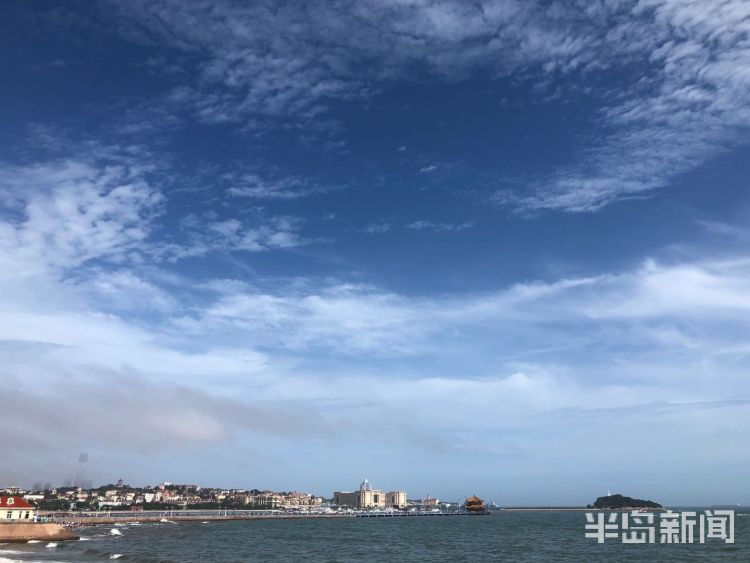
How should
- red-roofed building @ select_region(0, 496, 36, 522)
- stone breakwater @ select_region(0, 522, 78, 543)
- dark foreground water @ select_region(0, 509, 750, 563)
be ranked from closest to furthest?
1. dark foreground water @ select_region(0, 509, 750, 563)
2. stone breakwater @ select_region(0, 522, 78, 543)
3. red-roofed building @ select_region(0, 496, 36, 522)

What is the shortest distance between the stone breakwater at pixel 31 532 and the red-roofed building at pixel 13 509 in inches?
49.2

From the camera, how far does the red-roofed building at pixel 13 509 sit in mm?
64125

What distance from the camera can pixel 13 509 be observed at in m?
65.0

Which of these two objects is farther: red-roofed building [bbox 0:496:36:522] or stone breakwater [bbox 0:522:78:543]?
red-roofed building [bbox 0:496:36:522]

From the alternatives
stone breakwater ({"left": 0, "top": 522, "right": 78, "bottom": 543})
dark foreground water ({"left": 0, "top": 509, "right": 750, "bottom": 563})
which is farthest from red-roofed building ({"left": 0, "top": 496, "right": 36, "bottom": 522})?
dark foreground water ({"left": 0, "top": 509, "right": 750, "bottom": 563})

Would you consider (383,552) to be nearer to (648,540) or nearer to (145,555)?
(145,555)

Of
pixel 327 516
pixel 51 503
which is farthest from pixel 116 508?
pixel 327 516

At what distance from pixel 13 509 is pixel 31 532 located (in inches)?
136

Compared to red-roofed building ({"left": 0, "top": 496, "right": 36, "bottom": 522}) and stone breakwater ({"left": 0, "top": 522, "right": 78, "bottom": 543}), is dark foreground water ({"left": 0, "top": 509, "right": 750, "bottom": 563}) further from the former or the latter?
red-roofed building ({"left": 0, "top": 496, "right": 36, "bottom": 522})

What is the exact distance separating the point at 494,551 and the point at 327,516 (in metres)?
137

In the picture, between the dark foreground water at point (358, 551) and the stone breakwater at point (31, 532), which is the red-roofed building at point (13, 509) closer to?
the stone breakwater at point (31, 532)

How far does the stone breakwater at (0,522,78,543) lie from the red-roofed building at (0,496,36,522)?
1.25 m

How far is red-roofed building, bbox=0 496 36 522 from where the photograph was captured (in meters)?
64.1

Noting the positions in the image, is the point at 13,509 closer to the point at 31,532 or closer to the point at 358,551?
the point at 31,532
